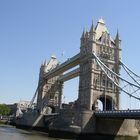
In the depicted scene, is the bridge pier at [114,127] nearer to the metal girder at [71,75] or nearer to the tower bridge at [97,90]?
the tower bridge at [97,90]

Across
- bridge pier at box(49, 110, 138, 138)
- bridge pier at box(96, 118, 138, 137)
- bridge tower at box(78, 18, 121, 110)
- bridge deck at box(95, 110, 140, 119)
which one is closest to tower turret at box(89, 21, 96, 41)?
bridge tower at box(78, 18, 121, 110)

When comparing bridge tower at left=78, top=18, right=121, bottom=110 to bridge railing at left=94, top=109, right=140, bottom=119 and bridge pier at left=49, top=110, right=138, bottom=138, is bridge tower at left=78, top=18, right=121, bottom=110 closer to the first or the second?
bridge pier at left=49, top=110, right=138, bottom=138

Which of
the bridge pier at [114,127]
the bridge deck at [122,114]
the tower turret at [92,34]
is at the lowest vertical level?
the bridge pier at [114,127]

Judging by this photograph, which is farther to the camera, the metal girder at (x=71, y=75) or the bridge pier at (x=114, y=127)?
the metal girder at (x=71, y=75)

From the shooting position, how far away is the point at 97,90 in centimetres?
5022

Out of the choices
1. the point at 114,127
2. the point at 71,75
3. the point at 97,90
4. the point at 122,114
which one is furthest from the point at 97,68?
the point at 71,75

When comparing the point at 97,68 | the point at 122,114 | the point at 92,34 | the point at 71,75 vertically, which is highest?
the point at 92,34

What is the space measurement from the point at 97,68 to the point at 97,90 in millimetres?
3771

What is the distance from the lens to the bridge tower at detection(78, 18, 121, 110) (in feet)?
164

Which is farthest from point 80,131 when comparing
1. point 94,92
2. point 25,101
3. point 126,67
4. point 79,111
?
point 25,101

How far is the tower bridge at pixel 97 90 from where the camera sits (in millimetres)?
43000

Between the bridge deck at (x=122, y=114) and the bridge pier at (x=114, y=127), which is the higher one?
the bridge deck at (x=122, y=114)

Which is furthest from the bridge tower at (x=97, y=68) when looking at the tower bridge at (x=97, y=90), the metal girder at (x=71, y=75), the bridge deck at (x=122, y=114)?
the metal girder at (x=71, y=75)

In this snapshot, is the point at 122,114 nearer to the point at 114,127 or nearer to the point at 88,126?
the point at 88,126
